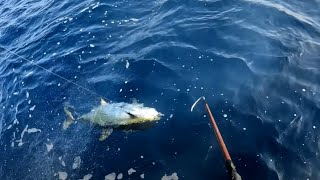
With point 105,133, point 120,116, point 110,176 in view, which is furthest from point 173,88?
point 110,176

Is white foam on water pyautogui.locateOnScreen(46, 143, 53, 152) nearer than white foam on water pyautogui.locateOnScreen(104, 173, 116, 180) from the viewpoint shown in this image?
No

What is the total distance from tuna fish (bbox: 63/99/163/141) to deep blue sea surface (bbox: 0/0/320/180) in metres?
0.24

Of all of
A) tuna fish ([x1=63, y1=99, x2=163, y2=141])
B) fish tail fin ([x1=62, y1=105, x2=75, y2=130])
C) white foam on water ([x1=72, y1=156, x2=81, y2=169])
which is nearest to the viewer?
white foam on water ([x1=72, y1=156, x2=81, y2=169])

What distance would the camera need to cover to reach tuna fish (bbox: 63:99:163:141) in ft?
27.8

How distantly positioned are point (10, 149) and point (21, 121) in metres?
1.02

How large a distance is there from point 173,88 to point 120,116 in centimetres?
190

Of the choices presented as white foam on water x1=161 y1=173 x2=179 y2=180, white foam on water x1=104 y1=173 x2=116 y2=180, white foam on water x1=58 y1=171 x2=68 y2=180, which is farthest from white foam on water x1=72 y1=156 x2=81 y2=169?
white foam on water x1=161 y1=173 x2=179 y2=180

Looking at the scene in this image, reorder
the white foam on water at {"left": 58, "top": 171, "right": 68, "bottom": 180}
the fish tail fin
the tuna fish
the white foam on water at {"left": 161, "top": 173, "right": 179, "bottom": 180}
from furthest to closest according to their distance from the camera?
the fish tail fin, the tuna fish, the white foam on water at {"left": 58, "top": 171, "right": 68, "bottom": 180}, the white foam on water at {"left": 161, "top": 173, "right": 179, "bottom": 180}

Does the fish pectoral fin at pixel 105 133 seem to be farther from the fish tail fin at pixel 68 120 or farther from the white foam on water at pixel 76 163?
the fish tail fin at pixel 68 120

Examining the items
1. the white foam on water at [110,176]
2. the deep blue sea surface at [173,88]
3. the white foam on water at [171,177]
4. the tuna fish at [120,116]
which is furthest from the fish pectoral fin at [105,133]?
the white foam on water at [171,177]

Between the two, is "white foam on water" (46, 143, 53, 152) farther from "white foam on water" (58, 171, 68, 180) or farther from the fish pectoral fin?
the fish pectoral fin

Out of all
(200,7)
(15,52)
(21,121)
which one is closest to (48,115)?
(21,121)

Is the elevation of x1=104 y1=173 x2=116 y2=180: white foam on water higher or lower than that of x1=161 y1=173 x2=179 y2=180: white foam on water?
lower

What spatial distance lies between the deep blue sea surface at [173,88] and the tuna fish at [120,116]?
24 cm
